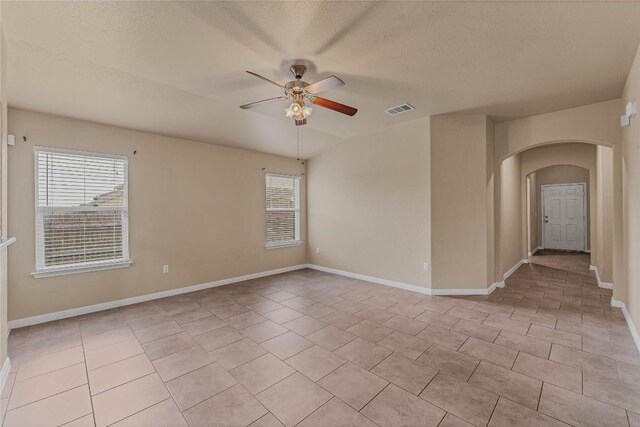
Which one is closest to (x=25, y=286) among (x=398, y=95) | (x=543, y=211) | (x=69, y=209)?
(x=69, y=209)

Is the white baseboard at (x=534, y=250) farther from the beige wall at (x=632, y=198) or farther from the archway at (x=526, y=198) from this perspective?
the beige wall at (x=632, y=198)

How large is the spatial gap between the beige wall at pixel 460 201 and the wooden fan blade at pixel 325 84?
7.93ft

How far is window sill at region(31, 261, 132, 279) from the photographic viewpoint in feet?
11.1

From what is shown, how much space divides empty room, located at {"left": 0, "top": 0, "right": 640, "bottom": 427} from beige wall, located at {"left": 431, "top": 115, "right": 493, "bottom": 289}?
3 cm

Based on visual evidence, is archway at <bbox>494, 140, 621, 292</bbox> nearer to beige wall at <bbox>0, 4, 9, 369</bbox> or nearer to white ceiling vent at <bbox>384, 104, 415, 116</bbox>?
white ceiling vent at <bbox>384, 104, 415, 116</bbox>

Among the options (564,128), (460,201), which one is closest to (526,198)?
(564,128)

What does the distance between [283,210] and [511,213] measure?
4.77 m

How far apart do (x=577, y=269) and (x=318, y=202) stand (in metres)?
5.55

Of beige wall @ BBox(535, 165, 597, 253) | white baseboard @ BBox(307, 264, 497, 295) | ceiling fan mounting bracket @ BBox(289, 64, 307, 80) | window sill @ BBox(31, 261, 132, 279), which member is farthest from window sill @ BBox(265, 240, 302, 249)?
beige wall @ BBox(535, 165, 597, 253)

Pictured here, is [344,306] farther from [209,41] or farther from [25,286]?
[25,286]

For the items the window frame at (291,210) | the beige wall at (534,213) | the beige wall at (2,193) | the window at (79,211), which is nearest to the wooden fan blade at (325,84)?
the beige wall at (2,193)

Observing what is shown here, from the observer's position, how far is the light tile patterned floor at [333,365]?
6.03 ft

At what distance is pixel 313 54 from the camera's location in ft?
8.21

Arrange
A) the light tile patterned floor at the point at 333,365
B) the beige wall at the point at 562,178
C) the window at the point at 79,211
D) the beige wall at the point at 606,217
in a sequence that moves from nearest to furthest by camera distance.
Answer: the light tile patterned floor at the point at 333,365
the window at the point at 79,211
the beige wall at the point at 606,217
the beige wall at the point at 562,178
